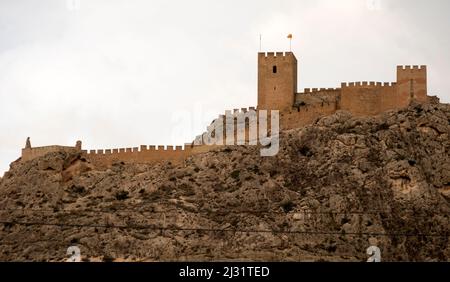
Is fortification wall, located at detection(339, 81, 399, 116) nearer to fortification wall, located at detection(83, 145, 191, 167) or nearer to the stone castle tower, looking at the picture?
the stone castle tower

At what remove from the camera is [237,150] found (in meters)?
72.4

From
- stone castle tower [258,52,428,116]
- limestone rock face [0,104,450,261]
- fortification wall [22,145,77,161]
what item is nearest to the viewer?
limestone rock face [0,104,450,261]

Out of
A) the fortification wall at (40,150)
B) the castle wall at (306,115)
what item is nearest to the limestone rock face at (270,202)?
the castle wall at (306,115)

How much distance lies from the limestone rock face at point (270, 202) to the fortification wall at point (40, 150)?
185 cm

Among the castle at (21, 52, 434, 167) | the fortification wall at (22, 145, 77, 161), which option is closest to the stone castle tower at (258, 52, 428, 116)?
the castle at (21, 52, 434, 167)

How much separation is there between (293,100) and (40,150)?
17.6 m

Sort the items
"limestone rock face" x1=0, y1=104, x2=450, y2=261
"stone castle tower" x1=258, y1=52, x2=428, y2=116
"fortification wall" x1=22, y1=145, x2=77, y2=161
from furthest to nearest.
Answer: "fortification wall" x1=22, y1=145, x2=77, y2=161
"stone castle tower" x1=258, y1=52, x2=428, y2=116
"limestone rock face" x1=0, y1=104, x2=450, y2=261

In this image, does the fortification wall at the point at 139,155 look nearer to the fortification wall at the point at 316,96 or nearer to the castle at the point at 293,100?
the castle at the point at 293,100

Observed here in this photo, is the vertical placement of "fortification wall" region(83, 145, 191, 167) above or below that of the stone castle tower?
below

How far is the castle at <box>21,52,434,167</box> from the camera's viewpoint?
70875 millimetres

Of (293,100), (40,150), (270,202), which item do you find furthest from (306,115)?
(40,150)

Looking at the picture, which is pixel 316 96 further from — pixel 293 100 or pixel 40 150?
pixel 40 150

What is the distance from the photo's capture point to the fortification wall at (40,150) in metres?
76.2
